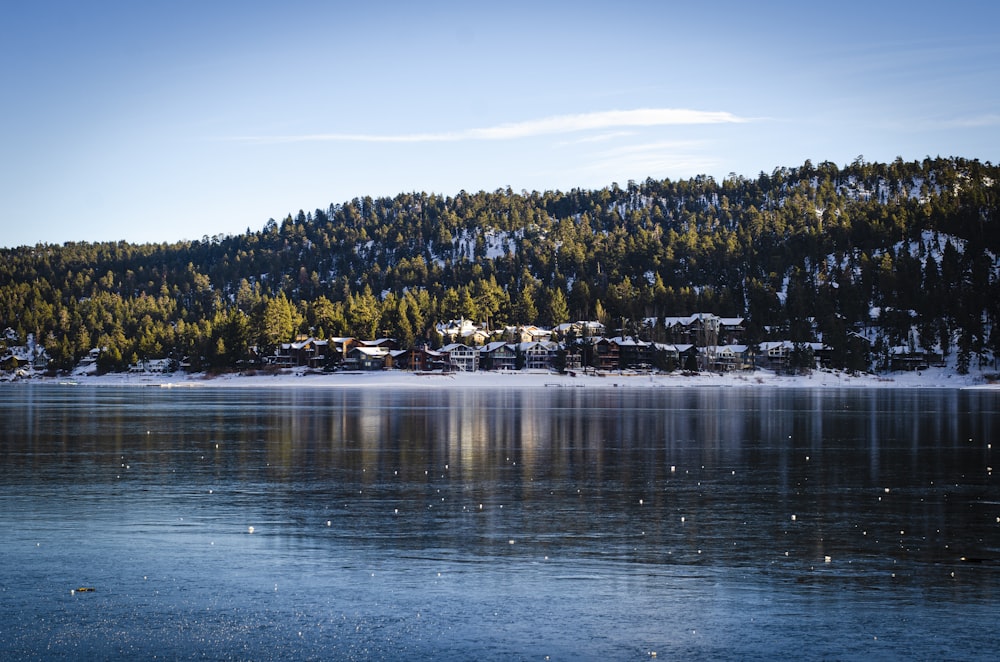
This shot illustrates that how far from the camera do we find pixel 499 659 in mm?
15664

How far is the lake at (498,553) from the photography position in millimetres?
16828

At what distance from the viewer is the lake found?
16.8 metres

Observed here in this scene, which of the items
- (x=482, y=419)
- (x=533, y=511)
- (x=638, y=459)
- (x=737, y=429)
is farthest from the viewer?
(x=482, y=419)

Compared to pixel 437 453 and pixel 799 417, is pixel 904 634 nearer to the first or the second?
pixel 437 453

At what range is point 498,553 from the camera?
915 inches

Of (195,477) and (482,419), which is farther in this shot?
(482,419)

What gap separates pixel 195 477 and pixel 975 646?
1116 inches

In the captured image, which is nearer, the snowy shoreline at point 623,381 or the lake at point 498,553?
the lake at point 498,553

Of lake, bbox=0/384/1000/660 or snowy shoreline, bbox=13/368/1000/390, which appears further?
snowy shoreline, bbox=13/368/1000/390

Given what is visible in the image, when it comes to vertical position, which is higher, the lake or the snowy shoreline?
the lake

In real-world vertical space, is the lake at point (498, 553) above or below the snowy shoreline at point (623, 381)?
above

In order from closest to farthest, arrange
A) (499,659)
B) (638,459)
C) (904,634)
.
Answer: (499,659)
(904,634)
(638,459)

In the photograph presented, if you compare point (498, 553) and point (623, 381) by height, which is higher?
point (498, 553)

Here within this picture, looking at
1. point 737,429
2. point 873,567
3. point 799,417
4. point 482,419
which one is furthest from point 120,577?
point 799,417
